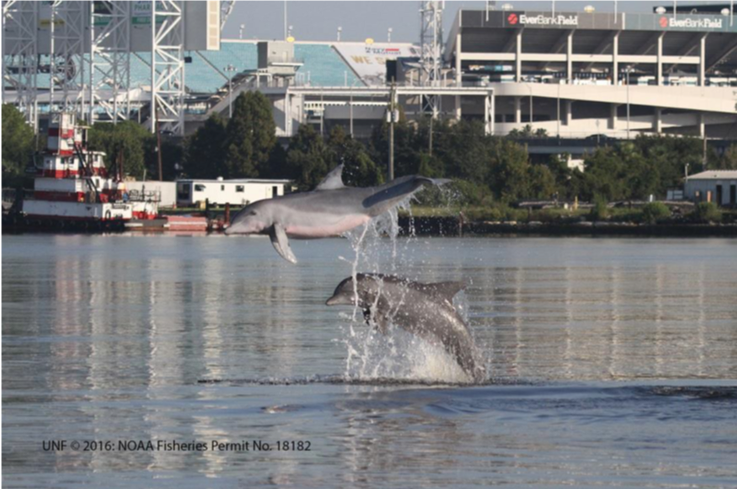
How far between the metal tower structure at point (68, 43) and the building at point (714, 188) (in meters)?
70.4

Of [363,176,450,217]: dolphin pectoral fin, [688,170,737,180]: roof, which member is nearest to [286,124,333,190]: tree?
[688,170,737,180]: roof

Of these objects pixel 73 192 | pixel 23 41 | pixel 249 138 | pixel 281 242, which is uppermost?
pixel 23 41

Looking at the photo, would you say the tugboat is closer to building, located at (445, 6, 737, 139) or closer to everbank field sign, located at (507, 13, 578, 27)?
building, located at (445, 6, 737, 139)

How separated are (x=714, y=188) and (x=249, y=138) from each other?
45.9 meters

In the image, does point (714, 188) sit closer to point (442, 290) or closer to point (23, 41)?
point (23, 41)

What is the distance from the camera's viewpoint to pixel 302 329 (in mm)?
36188

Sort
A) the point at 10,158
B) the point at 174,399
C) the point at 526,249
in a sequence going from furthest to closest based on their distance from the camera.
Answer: the point at 10,158
the point at 526,249
the point at 174,399

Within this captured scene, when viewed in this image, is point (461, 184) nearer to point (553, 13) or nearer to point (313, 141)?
point (313, 141)

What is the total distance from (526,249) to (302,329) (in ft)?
177

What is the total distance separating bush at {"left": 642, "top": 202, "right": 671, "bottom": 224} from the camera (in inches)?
4488

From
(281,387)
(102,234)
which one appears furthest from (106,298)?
(102,234)

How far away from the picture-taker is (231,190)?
137375 millimetres

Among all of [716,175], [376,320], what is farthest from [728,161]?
[376,320]

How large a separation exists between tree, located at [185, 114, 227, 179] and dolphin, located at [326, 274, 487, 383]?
12734cm
